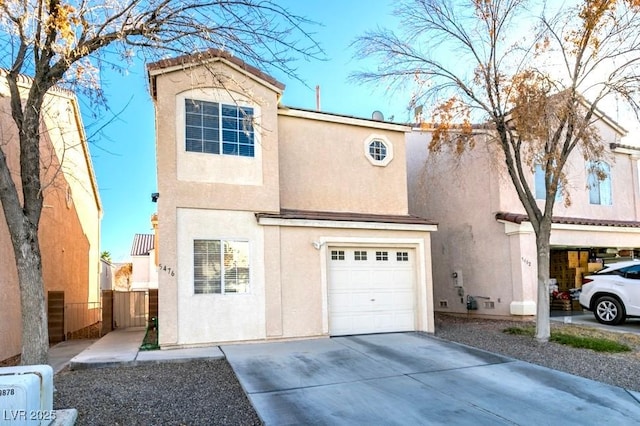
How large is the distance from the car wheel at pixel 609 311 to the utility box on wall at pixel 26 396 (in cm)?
1300

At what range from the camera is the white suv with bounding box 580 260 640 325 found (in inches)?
471

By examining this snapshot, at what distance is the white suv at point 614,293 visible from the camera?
1197 cm

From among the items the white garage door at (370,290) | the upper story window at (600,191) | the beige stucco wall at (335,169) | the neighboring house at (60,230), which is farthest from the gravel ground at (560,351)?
the neighboring house at (60,230)

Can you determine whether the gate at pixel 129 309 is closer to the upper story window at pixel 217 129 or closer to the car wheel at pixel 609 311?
the upper story window at pixel 217 129

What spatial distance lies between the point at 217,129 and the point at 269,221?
242 centimetres

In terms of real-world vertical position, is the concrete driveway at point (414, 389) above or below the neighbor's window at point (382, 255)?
below

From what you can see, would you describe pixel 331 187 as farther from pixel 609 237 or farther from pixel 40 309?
pixel 609 237

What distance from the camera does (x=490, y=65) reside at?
10.5 meters

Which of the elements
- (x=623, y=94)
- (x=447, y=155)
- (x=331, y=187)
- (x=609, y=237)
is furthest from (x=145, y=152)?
(x=609, y=237)

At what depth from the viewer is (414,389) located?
22.8 feet

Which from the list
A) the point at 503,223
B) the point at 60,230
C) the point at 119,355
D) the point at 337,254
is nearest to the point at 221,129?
the point at 337,254

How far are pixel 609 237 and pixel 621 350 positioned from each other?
7109 mm

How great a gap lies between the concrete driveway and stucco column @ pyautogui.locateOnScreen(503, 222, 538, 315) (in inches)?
170

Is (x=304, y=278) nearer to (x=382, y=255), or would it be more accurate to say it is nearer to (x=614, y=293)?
(x=382, y=255)
